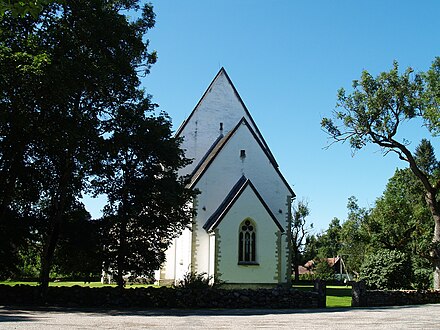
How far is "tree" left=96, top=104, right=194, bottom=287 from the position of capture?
2114 centimetres

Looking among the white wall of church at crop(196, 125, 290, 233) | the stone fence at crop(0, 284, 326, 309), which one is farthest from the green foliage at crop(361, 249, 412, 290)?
the white wall of church at crop(196, 125, 290, 233)

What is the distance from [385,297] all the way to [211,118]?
1939cm

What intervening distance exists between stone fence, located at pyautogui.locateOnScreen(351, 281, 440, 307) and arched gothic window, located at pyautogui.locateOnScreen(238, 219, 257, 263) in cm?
1005

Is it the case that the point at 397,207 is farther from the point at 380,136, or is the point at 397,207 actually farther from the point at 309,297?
the point at 309,297

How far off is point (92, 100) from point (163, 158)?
160 inches

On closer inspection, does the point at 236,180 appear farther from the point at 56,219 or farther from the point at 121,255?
the point at 56,219

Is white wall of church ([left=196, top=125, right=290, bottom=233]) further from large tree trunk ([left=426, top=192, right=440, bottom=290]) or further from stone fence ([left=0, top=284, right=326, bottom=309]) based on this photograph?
stone fence ([left=0, top=284, right=326, bottom=309])

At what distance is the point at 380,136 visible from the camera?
30.3 m

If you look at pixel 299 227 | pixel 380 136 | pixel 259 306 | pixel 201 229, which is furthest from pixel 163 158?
pixel 299 227

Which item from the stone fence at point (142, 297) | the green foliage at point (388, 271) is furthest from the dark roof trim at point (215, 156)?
the stone fence at point (142, 297)

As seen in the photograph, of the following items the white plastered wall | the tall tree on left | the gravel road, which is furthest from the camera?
the white plastered wall

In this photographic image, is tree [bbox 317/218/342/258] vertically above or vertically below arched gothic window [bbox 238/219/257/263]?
above

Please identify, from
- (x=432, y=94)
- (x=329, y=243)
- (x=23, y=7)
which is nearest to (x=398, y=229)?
(x=432, y=94)

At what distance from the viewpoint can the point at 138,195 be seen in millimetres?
21422
